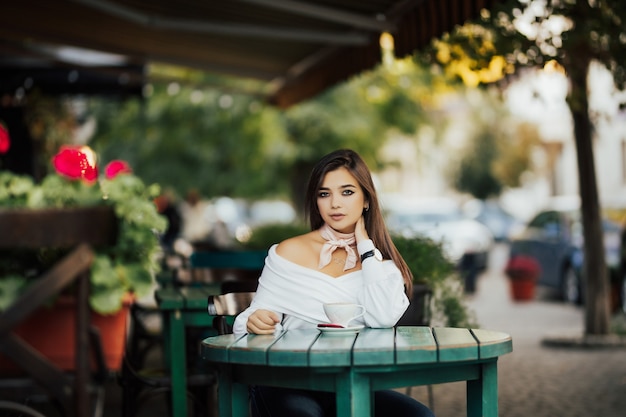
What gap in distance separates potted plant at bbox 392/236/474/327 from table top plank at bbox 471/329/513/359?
282cm

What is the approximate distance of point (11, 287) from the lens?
6.33m

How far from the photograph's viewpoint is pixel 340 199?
14.8 ft

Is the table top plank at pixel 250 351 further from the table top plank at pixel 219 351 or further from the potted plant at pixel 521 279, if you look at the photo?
the potted plant at pixel 521 279

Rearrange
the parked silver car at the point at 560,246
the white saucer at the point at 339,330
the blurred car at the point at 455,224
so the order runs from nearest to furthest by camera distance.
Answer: the white saucer at the point at 339,330 → the parked silver car at the point at 560,246 → the blurred car at the point at 455,224

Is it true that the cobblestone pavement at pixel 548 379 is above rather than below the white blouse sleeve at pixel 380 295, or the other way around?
below

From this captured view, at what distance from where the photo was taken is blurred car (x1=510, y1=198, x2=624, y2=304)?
18.0m

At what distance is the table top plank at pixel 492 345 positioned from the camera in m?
3.74

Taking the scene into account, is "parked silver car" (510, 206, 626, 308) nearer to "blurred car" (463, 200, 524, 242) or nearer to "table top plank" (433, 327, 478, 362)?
"table top plank" (433, 327, 478, 362)

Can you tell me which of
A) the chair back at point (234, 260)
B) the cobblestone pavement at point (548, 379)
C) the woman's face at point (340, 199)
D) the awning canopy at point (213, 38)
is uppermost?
the awning canopy at point (213, 38)

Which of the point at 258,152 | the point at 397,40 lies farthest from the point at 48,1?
the point at 258,152

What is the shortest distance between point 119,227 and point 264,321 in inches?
108

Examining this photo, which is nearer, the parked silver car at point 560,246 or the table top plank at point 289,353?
the table top plank at point 289,353

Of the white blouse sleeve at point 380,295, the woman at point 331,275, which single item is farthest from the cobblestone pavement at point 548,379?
the white blouse sleeve at point 380,295

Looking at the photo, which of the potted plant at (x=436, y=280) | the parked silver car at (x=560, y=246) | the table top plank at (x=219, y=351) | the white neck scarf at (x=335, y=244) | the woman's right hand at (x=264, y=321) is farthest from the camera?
the parked silver car at (x=560, y=246)
